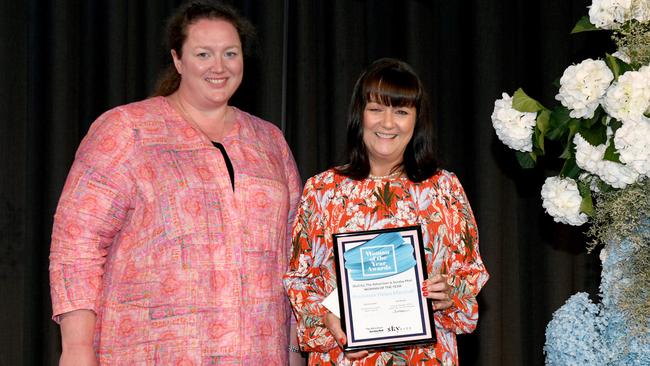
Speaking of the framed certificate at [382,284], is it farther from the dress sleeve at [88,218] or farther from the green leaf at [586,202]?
the dress sleeve at [88,218]

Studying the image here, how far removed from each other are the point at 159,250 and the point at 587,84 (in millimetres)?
1401

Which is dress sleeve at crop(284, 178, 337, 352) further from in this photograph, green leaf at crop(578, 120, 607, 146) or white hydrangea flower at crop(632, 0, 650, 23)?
white hydrangea flower at crop(632, 0, 650, 23)

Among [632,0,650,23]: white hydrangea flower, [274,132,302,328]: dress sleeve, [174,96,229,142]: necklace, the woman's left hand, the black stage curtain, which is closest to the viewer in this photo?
[632,0,650,23]: white hydrangea flower

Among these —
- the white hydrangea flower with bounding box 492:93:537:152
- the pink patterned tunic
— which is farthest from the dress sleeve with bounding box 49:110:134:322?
the white hydrangea flower with bounding box 492:93:537:152

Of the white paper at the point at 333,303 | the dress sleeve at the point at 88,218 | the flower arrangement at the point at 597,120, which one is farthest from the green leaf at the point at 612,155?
the dress sleeve at the point at 88,218

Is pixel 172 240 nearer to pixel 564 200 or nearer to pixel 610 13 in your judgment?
pixel 564 200

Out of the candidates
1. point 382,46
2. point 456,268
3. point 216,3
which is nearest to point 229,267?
point 456,268

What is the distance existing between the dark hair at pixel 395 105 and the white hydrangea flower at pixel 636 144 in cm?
87

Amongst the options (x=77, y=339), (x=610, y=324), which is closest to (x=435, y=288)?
(x=610, y=324)

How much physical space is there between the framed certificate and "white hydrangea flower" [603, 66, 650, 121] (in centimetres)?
76

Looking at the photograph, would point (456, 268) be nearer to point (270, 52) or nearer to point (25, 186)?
point (270, 52)

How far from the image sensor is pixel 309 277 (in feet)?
8.36

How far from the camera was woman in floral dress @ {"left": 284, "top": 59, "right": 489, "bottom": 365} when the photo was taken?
8.02 ft

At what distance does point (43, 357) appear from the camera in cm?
361
